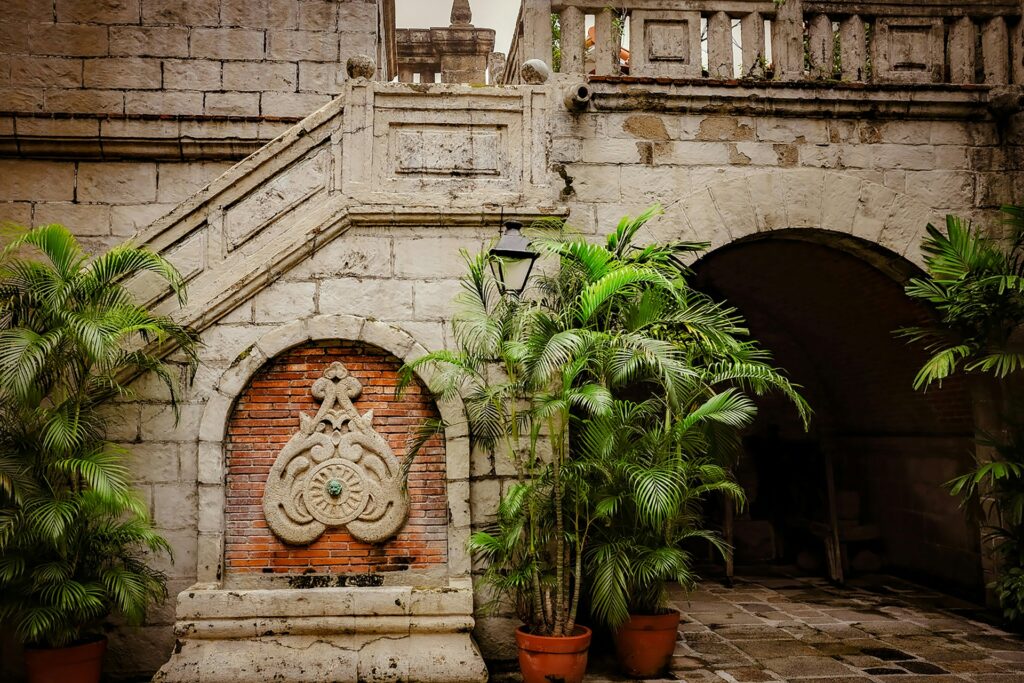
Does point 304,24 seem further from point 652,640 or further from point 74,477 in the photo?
point 652,640

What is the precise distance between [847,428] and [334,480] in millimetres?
6509

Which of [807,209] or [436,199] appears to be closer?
[436,199]

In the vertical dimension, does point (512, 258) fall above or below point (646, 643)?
above

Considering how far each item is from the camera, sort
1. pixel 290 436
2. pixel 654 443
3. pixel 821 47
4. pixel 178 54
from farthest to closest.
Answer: pixel 178 54
pixel 821 47
pixel 290 436
pixel 654 443

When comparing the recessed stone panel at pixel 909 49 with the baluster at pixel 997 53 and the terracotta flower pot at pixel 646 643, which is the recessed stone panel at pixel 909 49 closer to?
the baluster at pixel 997 53

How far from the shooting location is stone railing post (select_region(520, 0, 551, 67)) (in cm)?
622

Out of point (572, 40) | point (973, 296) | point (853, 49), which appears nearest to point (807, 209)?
point (973, 296)

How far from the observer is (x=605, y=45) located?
20.8 ft

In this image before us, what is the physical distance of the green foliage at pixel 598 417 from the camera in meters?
4.68

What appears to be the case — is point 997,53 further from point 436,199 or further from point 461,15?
point 461,15

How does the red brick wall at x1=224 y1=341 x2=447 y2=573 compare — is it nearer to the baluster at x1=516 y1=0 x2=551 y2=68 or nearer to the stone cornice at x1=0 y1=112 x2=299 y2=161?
the stone cornice at x1=0 y1=112 x2=299 y2=161

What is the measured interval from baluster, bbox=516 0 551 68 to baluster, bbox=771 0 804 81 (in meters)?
1.93

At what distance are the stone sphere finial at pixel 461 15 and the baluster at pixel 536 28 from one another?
731 cm

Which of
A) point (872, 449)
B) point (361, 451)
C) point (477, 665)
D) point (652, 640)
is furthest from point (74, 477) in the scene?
point (872, 449)
